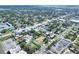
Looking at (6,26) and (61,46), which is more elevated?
(6,26)

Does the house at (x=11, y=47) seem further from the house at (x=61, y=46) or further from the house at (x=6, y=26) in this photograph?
the house at (x=61, y=46)

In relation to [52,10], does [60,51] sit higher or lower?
lower

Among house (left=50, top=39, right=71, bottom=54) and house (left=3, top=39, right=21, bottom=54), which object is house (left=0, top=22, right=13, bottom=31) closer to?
house (left=3, top=39, right=21, bottom=54)

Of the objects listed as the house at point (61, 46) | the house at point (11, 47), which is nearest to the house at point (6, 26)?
the house at point (11, 47)

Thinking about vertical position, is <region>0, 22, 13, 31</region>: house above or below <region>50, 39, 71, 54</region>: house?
above

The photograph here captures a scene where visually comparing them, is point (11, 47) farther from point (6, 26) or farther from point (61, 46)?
point (61, 46)

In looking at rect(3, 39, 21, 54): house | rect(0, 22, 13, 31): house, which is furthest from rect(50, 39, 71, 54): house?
rect(0, 22, 13, 31): house

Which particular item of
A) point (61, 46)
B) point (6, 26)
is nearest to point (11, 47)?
point (6, 26)

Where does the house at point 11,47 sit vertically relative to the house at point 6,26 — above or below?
below

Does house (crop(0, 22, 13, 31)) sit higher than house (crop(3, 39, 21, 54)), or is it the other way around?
house (crop(0, 22, 13, 31))
